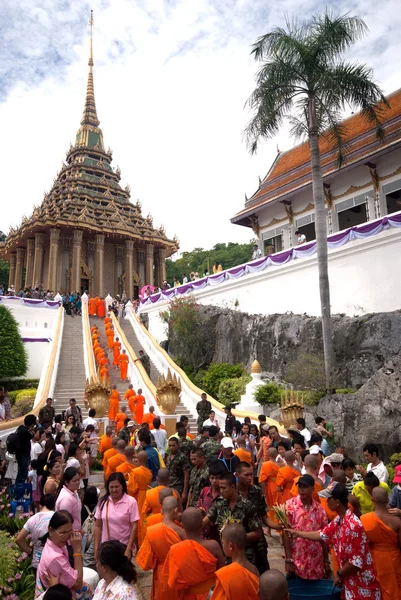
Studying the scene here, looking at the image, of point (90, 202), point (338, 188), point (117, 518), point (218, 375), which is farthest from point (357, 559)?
point (90, 202)

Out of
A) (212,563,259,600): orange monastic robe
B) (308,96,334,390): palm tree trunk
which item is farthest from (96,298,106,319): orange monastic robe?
(212,563,259,600): orange monastic robe

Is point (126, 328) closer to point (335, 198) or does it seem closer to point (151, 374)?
point (151, 374)

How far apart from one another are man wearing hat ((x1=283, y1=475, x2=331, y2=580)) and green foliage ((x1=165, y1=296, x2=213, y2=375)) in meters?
17.7

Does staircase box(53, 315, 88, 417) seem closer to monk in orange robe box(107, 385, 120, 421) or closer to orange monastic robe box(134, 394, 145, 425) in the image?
monk in orange robe box(107, 385, 120, 421)

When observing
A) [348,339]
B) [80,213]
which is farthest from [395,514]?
[80,213]

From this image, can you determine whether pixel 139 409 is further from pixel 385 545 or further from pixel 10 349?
pixel 385 545

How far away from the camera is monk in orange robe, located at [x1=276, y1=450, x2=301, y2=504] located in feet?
18.6

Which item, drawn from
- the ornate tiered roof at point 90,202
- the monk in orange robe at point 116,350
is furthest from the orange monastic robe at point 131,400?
the ornate tiered roof at point 90,202

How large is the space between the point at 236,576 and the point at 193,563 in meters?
0.55

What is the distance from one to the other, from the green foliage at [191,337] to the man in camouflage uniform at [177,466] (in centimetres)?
1573

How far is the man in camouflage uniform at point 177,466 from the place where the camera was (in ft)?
20.4

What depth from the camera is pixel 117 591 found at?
2949 millimetres

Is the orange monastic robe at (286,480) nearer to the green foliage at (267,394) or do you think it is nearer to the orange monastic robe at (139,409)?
the green foliage at (267,394)

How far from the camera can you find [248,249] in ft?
178
